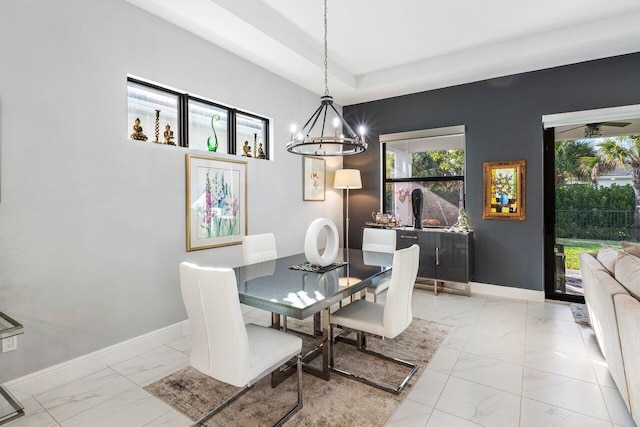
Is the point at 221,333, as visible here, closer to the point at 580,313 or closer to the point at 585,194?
the point at 580,313

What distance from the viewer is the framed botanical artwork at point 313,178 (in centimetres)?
468

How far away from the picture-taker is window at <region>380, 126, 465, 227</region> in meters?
4.70

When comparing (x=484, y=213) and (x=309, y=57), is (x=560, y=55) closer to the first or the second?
(x=484, y=213)

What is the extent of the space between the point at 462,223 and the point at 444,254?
1.63 ft

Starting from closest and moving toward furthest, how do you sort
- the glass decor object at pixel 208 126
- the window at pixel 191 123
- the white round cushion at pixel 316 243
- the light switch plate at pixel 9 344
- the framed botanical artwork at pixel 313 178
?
the light switch plate at pixel 9 344 < the white round cushion at pixel 316 243 < the window at pixel 191 123 < the glass decor object at pixel 208 126 < the framed botanical artwork at pixel 313 178

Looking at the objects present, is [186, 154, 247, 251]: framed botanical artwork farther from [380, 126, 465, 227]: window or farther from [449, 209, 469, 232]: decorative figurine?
[449, 209, 469, 232]: decorative figurine

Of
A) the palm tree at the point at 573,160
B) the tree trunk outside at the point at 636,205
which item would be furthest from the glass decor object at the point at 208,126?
the tree trunk outside at the point at 636,205

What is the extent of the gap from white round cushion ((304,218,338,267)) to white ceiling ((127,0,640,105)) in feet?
6.43

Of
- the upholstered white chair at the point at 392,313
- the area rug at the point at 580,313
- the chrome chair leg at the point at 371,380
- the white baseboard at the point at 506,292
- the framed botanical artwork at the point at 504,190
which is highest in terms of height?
the framed botanical artwork at the point at 504,190

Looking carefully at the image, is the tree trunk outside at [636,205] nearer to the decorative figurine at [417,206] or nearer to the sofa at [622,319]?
the sofa at [622,319]

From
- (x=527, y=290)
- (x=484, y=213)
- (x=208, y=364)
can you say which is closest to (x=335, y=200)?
(x=484, y=213)

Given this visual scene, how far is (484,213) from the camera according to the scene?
4.43 meters

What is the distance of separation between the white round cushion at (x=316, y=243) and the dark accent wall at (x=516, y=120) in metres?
2.72

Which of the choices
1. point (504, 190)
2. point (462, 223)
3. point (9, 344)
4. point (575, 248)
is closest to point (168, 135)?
point (9, 344)
